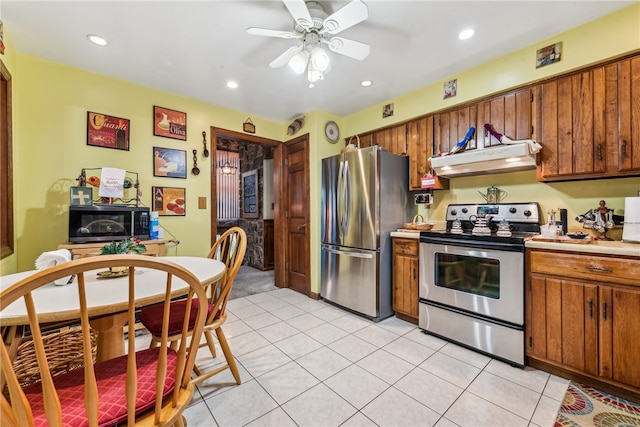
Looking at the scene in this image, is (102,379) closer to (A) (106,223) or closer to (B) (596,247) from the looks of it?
(A) (106,223)

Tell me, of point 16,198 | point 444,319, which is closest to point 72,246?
point 16,198

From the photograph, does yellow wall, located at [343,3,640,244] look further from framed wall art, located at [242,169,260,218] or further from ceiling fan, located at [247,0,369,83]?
framed wall art, located at [242,169,260,218]

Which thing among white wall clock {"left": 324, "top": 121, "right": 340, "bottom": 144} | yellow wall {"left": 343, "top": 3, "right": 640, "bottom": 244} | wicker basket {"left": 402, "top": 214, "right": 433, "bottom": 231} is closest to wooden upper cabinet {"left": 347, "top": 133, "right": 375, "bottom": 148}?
white wall clock {"left": 324, "top": 121, "right": 340, "bottom": 144}

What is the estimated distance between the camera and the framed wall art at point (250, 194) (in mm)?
5215

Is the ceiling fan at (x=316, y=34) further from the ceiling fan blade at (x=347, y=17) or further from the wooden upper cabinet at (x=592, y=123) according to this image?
the wooden upper cabinet at (x=592, y=123)

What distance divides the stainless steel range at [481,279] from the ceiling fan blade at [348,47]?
158 centimetres

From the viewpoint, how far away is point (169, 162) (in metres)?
2.90

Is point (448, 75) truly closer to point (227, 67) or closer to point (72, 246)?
point (227, 67)

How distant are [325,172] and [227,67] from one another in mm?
1468

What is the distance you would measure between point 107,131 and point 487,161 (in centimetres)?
351

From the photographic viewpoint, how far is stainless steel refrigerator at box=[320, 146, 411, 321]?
8.78 feet

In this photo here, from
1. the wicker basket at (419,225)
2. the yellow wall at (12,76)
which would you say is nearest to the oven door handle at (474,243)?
the wicker basket at (419,225)

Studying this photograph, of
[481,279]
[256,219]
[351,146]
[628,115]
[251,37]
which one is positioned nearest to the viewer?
[628,115]

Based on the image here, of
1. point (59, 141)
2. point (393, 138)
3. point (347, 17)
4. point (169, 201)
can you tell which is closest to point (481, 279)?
point (393, 138)
